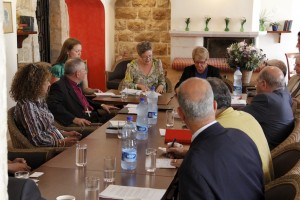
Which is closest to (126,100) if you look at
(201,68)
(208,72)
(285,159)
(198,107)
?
(201,68)

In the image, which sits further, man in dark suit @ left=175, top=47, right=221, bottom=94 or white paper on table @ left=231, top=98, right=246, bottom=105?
man in dark suit @ left=175, top=47, right=221, bottom=94

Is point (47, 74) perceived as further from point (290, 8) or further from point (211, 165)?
point (290, 8)

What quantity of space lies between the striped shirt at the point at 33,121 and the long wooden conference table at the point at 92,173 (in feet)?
1.43

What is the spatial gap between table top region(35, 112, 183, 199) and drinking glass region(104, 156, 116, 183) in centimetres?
3

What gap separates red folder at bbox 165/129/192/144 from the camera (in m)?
3.26

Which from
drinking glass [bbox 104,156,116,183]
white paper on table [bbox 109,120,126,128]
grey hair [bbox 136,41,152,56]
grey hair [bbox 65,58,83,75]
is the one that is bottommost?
drinking glass [bbox 104,156,116,183]

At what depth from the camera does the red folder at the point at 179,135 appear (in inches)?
128

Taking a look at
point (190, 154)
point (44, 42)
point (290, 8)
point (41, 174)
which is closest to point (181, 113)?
point (190, 154)

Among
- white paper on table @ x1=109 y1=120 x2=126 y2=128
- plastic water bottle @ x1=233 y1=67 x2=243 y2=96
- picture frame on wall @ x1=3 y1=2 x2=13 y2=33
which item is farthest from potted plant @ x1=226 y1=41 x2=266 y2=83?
picture frame on wall @ x1=3 y1=2 x2=13 y2=33

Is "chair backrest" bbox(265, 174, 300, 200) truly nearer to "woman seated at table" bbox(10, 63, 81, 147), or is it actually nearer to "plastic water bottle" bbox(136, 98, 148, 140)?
"plastic water bottle" bbox(136, 98, 148, 140)

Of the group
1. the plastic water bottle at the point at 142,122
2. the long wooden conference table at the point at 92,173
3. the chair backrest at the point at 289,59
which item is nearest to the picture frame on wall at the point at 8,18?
the plastic water bottle at the point at 142,122

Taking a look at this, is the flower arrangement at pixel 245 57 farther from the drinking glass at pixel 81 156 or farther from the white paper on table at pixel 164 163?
the drinking glass at pixel 81 156

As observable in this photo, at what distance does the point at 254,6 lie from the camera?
9.02 metres

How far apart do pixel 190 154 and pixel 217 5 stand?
7.38 metres
